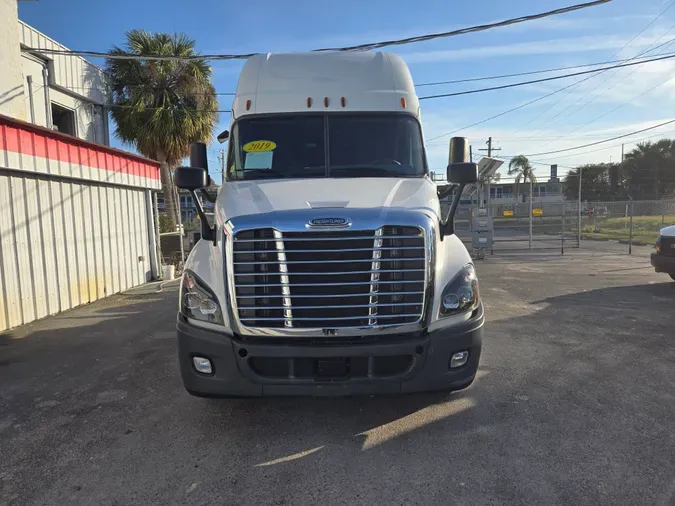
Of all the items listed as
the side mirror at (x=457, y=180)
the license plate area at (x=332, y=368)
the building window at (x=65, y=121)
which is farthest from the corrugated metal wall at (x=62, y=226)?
the side mirror at (x=457, y=180)

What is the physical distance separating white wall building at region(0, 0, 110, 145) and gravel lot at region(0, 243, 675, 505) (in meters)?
5.62

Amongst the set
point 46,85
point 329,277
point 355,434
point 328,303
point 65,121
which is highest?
point 46,85

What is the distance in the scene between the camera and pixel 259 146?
14.9 feet

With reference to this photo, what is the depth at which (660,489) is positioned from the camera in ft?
9.11

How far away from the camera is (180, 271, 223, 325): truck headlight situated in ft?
10.8

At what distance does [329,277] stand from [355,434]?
1.28m

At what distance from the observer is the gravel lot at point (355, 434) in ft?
9.39

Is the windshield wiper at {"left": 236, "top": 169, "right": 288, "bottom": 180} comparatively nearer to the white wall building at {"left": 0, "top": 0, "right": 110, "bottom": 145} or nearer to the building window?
the white wall building at {"left": 0, "top": 0, "right": 110, "bottom": 145}

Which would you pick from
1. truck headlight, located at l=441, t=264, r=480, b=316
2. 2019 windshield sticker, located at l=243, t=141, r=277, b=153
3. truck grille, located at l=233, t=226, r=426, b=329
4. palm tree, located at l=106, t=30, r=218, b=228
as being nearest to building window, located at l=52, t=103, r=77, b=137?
palm tree, located at l=106, t=30, r=218, b=228

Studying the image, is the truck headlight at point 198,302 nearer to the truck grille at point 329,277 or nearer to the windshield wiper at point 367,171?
the truck grille at point 329,277

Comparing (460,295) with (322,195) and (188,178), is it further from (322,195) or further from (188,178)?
(188,178)

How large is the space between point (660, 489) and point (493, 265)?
1103 cm

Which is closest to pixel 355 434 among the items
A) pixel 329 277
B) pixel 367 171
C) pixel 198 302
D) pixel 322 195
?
pixel 329 277

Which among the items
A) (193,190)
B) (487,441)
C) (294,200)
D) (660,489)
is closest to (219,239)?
(294,200)
